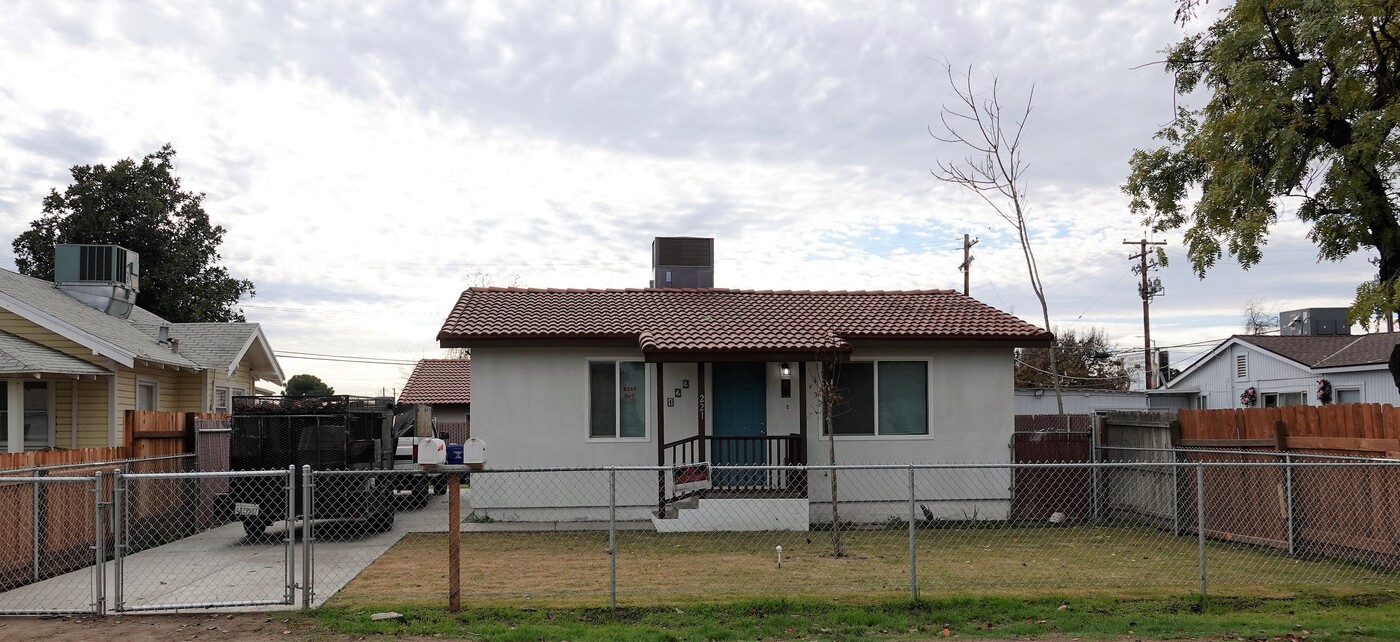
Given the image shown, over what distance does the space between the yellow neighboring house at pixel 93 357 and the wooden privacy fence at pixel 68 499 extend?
1.75 meters

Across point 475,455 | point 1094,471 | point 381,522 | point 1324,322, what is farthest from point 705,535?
point 1324,322

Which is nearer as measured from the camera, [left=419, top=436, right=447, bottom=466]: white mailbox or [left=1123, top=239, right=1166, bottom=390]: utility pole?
[left=419, top=436, right=447, bottom=466]: white mailbox

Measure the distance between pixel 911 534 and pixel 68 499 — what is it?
8.69 metres

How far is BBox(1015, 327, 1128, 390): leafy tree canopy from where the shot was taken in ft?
157

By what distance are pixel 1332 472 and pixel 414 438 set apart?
15.6m

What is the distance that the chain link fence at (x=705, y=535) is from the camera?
8.87 metres

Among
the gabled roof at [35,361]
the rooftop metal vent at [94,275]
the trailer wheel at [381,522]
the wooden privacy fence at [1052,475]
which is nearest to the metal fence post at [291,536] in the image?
the trailer wheel at [381,522]

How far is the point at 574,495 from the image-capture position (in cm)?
1523

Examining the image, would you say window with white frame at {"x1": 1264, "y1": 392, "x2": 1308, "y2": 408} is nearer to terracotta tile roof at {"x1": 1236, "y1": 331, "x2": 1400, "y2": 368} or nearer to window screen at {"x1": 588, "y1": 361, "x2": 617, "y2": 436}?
terracotta tile roof at {"x1": 1236, "y1": 331, "x2": 1400, "y2": 368}

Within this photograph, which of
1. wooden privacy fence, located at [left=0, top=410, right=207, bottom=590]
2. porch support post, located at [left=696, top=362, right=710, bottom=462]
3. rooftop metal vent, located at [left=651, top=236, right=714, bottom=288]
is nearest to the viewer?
wooden privacy fence, located at [left=0, top=410, right=207, bottom=590]

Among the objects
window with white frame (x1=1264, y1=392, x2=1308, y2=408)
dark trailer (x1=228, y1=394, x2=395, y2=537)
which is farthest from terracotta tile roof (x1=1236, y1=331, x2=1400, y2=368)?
dark trailer (x1=228, y1=394, x2=395, y2=537)

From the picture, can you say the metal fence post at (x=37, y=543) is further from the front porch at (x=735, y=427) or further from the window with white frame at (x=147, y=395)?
the window with white frame at (x=147, y=395)

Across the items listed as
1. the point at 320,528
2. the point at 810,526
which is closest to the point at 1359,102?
the point at 810,526

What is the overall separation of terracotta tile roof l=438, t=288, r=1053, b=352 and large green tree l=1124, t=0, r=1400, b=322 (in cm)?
431
